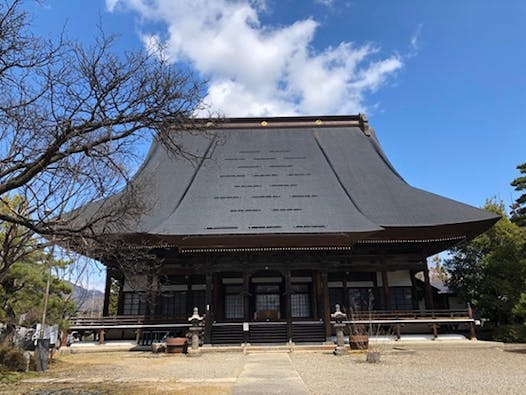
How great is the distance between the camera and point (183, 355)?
562 inches

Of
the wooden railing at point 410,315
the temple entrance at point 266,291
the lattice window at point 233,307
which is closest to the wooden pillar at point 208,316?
the lattice window at point 233,307

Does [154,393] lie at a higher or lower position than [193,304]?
lower

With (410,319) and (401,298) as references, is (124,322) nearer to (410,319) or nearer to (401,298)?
(410,319)

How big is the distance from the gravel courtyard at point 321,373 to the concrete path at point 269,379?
20 centimetres

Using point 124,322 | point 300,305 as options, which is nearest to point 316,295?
point 300,305

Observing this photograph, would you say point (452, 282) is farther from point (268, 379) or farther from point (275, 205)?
point (268, 379)

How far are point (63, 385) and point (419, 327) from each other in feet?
48.5

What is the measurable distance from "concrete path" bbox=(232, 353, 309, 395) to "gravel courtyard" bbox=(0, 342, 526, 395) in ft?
0.67

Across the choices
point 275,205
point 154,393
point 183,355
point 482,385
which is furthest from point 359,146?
point 154,393

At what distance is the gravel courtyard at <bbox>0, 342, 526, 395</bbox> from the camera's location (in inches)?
299

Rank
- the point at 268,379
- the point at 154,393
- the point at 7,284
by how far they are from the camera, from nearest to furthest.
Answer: the point at 154,393 < the point at 268,379 < the point at 7,284

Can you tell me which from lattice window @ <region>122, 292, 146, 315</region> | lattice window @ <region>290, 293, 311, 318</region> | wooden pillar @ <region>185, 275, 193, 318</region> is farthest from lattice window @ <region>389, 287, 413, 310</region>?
lattice window @ <region>122, 292, 146, 315</region>

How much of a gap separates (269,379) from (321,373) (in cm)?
175

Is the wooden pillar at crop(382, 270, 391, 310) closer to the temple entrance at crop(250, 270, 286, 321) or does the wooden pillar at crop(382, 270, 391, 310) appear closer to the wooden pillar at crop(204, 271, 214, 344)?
the temple entrance at crop(250, 270, 286, 321)
